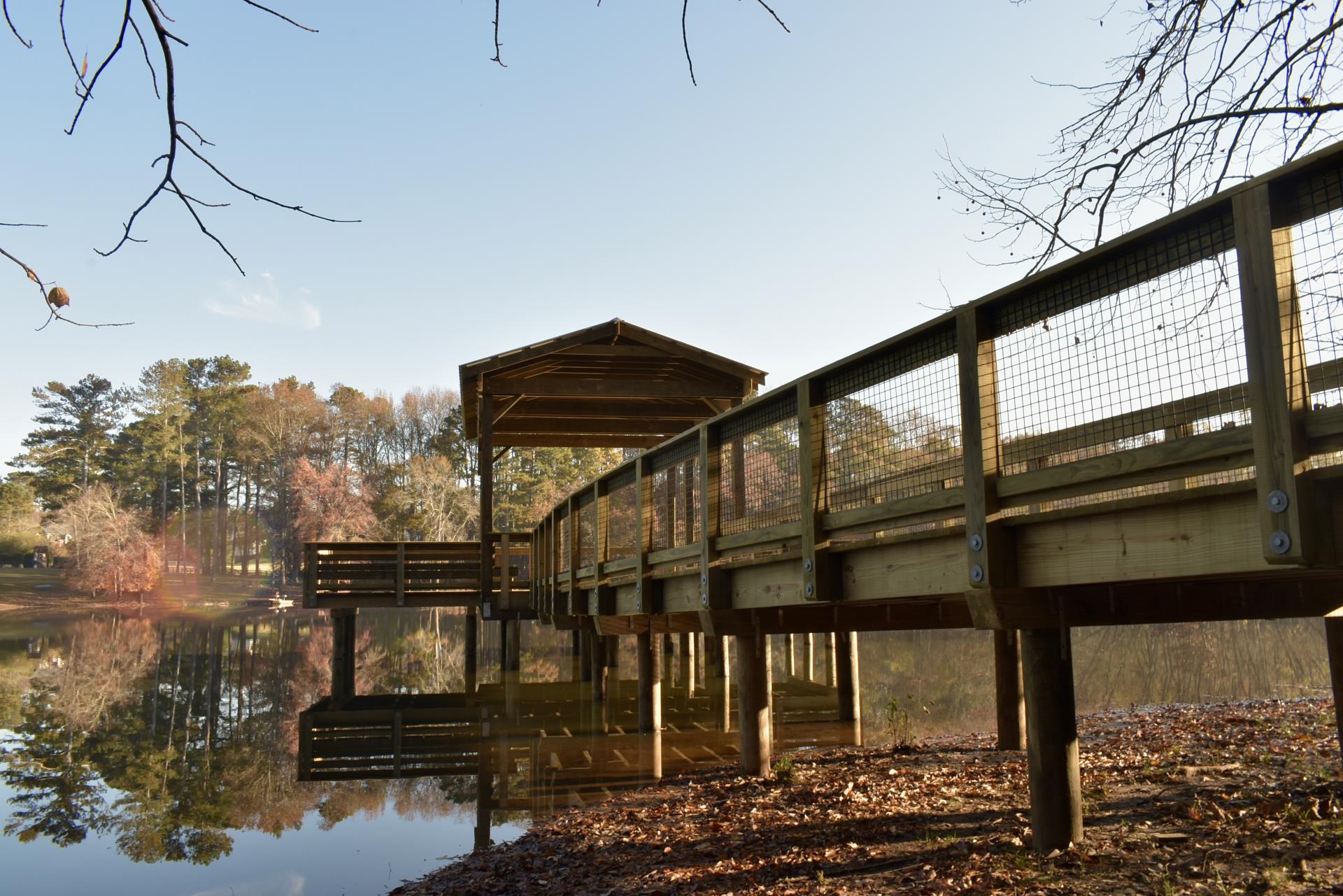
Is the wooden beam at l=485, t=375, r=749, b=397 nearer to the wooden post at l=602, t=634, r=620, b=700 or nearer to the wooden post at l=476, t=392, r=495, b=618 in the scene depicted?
the wooden post at l=476, t=392, r=495, b=618

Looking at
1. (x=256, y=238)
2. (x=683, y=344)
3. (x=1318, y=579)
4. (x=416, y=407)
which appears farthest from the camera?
(x=416, y=407)

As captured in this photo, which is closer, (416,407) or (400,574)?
(400,574)

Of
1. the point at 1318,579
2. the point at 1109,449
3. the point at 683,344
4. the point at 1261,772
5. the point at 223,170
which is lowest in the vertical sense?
the point at 1261,772

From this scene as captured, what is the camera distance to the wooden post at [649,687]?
40.7 feet

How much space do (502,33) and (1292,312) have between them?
8.64 feet

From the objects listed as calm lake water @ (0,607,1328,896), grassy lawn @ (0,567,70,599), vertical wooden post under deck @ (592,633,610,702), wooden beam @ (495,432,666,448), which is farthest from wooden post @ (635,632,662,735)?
grassy lawn @ (0,567,70,599)

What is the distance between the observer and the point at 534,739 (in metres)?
13.2

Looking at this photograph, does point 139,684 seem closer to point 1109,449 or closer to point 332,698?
point 332,698

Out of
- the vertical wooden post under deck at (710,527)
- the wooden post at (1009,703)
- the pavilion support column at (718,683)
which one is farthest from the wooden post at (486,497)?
the wooden post at (1009,703)

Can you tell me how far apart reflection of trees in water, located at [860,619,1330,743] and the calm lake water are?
4.4 inches

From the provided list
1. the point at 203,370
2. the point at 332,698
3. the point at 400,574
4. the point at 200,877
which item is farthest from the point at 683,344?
the point at 203,370

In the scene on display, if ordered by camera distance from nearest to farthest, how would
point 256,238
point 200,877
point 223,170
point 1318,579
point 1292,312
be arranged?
point 223,170 < point 1292,312 < point 256,238 < point 1318,579 < point 200,877

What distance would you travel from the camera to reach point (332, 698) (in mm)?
18062

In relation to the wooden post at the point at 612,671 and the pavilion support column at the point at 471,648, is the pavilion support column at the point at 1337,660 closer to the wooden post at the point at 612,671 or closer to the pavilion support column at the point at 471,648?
the wooden post at the point at 612,671
